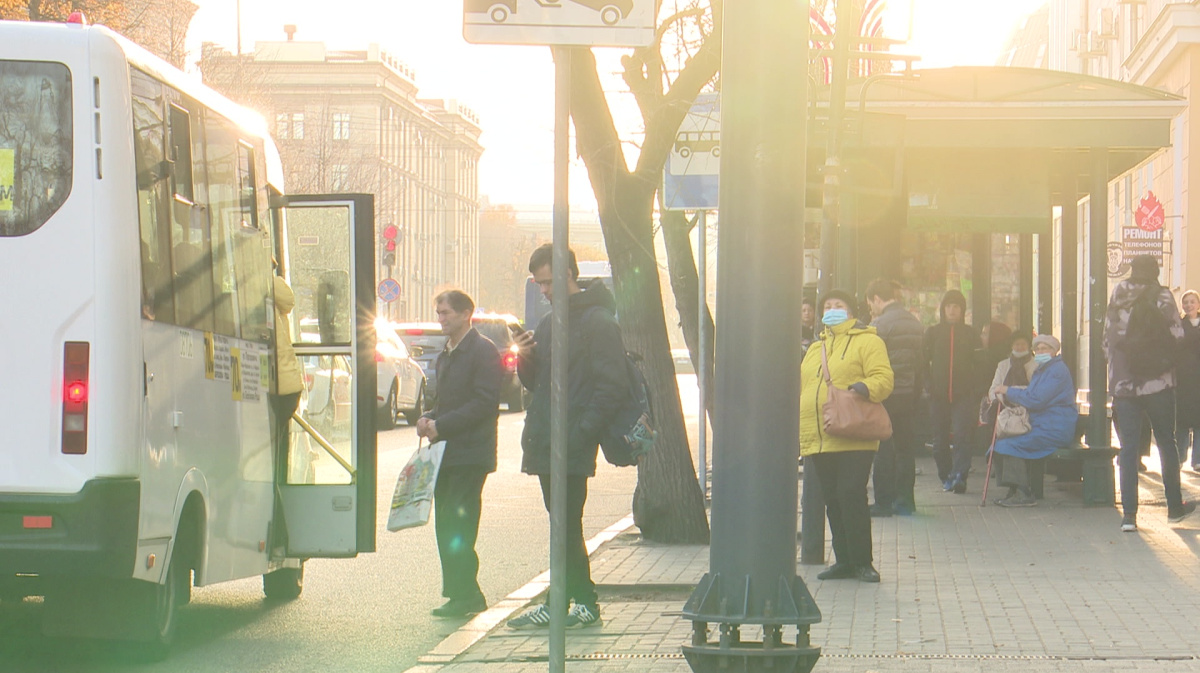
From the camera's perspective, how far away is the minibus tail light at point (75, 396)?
6.66m

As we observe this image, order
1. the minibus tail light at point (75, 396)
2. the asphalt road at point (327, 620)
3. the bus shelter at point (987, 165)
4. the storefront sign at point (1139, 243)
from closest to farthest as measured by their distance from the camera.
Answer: the minibus tail light at point (75, 396) → the asphalt road at point (327, 620) → the bus shelter at point (987, 165) → the storefront sign at point (1139, 243)

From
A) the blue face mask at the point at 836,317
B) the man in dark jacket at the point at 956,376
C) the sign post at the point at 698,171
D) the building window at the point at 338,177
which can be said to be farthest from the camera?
the building window at the point at 338,177

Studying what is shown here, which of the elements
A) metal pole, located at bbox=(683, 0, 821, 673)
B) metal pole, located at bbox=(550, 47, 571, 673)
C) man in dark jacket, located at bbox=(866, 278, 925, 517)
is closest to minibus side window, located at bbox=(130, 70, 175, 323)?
metal pole, located at bbox=(550, 47, 571, 673)

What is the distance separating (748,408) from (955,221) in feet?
37.9

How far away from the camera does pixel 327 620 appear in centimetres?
905

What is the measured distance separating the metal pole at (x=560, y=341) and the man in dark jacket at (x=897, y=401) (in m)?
7.66

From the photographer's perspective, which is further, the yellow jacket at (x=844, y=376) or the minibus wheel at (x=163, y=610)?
the yellow jacket at (x=844, y=376)

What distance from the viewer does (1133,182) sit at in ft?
139

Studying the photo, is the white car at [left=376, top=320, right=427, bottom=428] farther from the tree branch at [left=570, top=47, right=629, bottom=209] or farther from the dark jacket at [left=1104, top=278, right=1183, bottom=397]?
→ the dark jacket at [left=1104, top=278, right=1183, bottom=397]

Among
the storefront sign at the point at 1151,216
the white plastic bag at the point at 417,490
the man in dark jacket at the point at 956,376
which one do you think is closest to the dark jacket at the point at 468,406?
the white plastic bag at the point at 417,490

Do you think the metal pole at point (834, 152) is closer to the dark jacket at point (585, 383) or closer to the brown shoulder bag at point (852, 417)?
the brown shoulder bag at point (852, 417)

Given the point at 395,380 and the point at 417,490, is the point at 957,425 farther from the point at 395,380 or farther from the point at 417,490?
the point at 395,380

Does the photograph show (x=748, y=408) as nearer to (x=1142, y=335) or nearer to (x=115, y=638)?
(x=115, y=638)

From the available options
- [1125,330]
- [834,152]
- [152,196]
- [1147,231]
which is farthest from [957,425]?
[1147,231]
